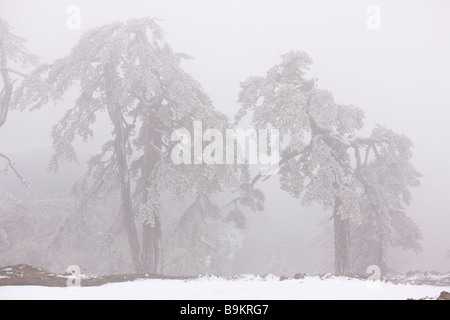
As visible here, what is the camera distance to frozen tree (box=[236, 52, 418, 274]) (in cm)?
1145

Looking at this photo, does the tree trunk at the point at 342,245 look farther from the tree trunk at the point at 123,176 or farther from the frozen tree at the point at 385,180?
the tree trunk at the point at 123,176

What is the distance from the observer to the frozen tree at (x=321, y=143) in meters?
11.4

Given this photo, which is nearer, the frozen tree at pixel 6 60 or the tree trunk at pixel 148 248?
the frozen tree at pixel 6 60

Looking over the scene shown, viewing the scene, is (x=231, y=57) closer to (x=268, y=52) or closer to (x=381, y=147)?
(x=268, y=52)

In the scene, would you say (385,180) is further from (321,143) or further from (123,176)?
(123,176)

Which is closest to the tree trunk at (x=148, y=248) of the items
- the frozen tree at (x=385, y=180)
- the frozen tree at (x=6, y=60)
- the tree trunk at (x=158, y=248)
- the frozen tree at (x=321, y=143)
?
the tree trunk at (x=158, y=248)

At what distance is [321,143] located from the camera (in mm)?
12305

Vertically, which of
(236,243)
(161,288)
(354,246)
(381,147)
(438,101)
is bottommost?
(236,243)

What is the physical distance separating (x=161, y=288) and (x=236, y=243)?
32754 mm

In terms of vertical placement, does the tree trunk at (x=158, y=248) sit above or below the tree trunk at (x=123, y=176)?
below

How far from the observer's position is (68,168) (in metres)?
45.2

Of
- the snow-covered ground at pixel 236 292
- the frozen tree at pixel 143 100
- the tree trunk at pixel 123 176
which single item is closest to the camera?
the snow-covered ground at pixel 236 292
